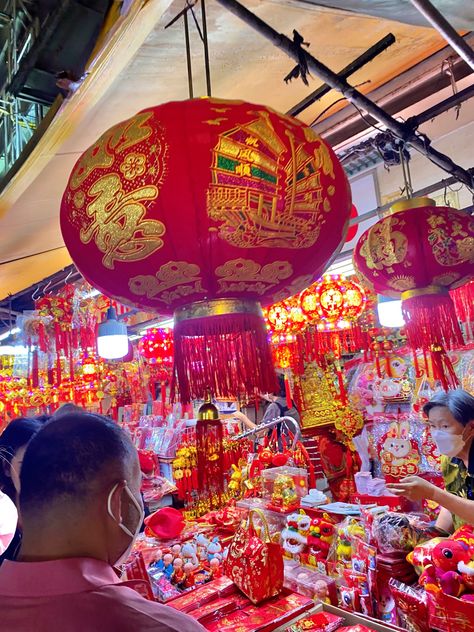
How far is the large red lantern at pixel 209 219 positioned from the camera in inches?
37.8

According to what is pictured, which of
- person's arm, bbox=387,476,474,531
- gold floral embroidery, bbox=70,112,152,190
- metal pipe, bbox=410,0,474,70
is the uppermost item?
metal pipe, bbox=410,0,474,70

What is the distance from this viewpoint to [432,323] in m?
1.84

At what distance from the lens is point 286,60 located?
1.95 meters

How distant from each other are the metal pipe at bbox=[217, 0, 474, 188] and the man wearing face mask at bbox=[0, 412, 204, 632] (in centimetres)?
128

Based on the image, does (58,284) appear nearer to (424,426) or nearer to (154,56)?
(154,56)

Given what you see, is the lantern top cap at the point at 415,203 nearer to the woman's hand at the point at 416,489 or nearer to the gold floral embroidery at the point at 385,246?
the gold floral embroidery at the point at 385,246

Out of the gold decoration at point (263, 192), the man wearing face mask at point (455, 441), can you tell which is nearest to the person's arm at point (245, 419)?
the man wearing face mask at point (455, 441)

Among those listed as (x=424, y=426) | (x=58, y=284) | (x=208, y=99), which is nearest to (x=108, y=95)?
(x=208, y=99)

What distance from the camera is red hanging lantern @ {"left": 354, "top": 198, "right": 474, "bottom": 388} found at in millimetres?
1822

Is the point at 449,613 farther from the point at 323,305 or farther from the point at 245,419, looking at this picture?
the point at 245,419

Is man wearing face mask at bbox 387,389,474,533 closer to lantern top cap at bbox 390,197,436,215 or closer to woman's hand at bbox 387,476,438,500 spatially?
woman's hand at bbox 387,476,438,500

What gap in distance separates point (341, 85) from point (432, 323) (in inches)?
40.2

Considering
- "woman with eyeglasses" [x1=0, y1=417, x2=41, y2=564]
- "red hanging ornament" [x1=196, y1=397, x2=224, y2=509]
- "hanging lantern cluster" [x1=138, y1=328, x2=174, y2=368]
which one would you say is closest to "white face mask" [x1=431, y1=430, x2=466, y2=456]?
"red hanging ornament" [x1=196, y1=397, x2=224, y2=509]

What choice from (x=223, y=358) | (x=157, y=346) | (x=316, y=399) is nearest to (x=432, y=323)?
(x=223, y=358)
